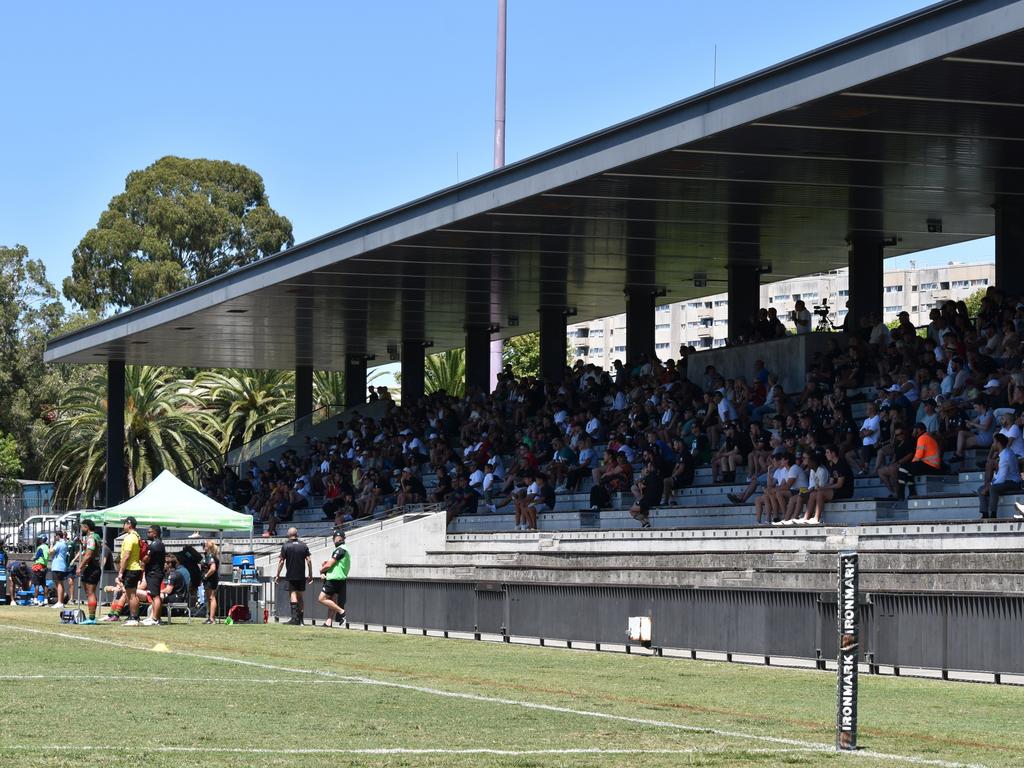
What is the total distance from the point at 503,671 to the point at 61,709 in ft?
19.6

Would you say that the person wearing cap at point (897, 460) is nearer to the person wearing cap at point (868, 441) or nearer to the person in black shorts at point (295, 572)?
the person wearing cap at point (868, 441)

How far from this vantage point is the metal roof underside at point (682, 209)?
2170 cm

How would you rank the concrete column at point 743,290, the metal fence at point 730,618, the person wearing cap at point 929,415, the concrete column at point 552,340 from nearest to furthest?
the metal fence at point 730,618, the person wearing cap at point 929,415, the concrete column at point 743,290, the concrete column at point 552,340

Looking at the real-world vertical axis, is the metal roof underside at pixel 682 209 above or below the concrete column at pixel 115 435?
above

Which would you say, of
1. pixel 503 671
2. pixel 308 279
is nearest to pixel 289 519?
pixel 308 279

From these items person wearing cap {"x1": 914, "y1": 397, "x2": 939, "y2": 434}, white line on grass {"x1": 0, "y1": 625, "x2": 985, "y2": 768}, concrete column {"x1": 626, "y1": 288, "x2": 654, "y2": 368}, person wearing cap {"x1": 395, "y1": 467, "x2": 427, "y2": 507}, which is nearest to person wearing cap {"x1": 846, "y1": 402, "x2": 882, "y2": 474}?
person wearing cap {"x1": 914, "y1": 397, "x2": 939, "y2": 434}

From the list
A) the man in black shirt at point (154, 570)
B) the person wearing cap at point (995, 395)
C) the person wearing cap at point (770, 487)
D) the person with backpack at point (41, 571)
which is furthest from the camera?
the person with backpack at point (41, 571)

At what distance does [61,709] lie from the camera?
44.6 ft

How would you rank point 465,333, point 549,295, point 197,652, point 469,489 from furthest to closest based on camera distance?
point 465,333 → point 549,295 → point 469,489 → point 197,652

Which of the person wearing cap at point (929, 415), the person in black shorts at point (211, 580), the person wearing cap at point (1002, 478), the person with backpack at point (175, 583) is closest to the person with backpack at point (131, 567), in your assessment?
the person with backpack at point (175, 583)

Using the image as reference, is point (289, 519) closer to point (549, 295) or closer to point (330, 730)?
point (549, 295)

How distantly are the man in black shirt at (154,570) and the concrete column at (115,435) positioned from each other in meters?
20.1

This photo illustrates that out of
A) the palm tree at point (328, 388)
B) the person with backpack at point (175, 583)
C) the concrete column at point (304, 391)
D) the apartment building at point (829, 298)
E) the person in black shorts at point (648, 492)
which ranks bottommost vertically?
the person with backpack at point (175, 583)

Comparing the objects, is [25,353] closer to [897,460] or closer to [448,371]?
[448,371]
